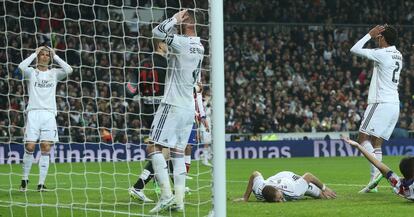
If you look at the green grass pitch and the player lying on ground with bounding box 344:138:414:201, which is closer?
the green grass pitch

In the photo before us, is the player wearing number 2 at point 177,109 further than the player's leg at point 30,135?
No

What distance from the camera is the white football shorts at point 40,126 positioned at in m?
13.8

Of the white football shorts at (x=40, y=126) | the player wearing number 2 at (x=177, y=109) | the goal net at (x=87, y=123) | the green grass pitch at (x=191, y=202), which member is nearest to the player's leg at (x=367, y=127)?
the green grass pitch at (x=191, y=202)

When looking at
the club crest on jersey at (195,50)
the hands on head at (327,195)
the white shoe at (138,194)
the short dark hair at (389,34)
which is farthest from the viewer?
the short dark hair at (389,34)

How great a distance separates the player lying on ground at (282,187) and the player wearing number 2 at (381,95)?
207 centimetres

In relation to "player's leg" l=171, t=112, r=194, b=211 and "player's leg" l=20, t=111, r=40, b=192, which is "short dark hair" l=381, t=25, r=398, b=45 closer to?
"player's leg" l=171, t=112, r=194, b=211

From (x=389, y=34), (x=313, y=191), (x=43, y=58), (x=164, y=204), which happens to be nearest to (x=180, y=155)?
(x=164, y=204)

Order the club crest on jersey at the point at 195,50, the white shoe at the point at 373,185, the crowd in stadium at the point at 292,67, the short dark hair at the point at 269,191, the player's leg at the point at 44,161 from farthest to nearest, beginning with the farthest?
the crowd in stadium at the point at 292,67
the player's leg at the point at 44,161
the white shoe at the point at 373,185
the short dark hair at the point at 269,191
the club crest on jersey at the point at 195,50

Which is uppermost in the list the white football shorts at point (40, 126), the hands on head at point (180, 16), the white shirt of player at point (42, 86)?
the hands on head at point (180, 16)

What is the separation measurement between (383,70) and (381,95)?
0.41m

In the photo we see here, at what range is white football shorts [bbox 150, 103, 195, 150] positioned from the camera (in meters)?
10.1

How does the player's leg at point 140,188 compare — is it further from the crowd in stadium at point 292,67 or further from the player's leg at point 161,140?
the crowd in stadium at point 292,67

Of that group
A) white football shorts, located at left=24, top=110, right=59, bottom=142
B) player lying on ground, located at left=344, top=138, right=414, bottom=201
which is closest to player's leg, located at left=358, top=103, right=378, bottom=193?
player lying on ground, located at left=344, top=138, right=414, bottom=201

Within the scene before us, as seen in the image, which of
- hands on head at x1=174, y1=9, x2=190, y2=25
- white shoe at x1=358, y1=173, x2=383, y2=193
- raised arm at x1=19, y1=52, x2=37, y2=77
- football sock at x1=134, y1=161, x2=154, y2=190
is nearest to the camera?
hands on head at x1=174, y1=9, x2=190, y2=25
